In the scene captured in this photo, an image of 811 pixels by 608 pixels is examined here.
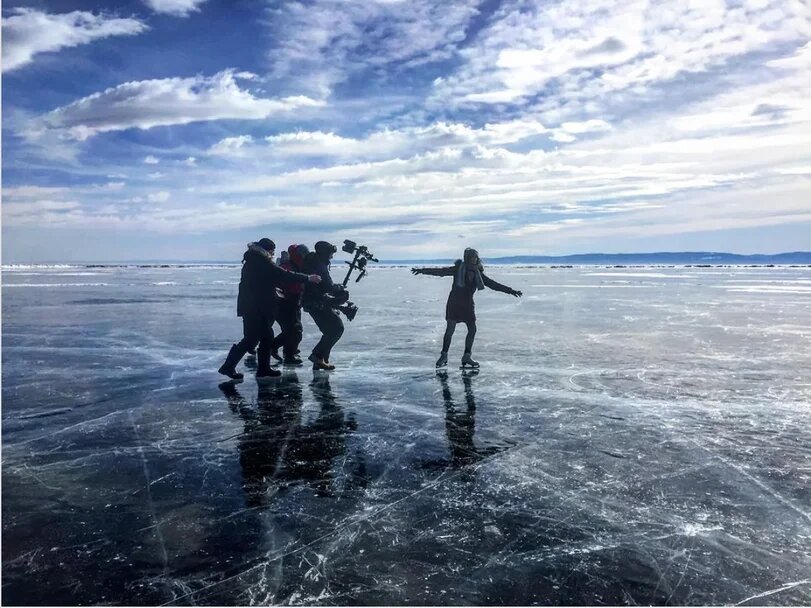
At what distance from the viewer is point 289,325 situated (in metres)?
10.1

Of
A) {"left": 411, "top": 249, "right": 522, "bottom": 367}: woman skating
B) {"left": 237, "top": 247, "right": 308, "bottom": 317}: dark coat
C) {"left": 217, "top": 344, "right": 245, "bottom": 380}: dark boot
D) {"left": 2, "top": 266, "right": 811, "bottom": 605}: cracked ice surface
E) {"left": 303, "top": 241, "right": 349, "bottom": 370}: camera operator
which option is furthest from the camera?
{"left": 411, "top": 249, "right": 522, "bottom": 367}: woman skating

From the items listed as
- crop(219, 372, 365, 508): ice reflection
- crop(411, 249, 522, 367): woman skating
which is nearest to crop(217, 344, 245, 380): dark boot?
crop(219, 372, 365, 508): ice reflection

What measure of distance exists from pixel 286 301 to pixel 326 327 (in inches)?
31.8

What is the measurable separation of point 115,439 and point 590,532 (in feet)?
15.4

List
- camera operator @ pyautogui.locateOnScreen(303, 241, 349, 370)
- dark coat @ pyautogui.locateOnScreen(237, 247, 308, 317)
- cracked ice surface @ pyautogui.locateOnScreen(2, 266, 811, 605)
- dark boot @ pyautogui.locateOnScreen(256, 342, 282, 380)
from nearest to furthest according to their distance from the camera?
cracked ice surface @ pyautogui.locateOnScreen(2, 266, 811, 605) < dark coat @ pyautogui.locateOnScreen(237, 247, 308, 317) < dark boot @ pyautogui.locateOnScreen(256, 342, 282, 380) < camera operator @ pyautogui.locateOnScreen(303, 241, 349, 370)

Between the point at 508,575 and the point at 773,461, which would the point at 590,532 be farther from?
the point at 773,461

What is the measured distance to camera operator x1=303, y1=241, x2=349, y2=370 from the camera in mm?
9469

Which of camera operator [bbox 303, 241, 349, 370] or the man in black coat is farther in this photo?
camera operator [bbox 303, 241, 349, 370]

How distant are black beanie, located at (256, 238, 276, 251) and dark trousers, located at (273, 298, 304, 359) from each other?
3.76 feet

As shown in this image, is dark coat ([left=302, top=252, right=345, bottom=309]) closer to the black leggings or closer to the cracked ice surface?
the cracked ice surface

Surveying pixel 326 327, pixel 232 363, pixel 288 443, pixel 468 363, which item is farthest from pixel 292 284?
pixel 288 443

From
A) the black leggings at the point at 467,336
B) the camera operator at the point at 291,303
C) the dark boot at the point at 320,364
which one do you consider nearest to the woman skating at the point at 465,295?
the black leggings at the point at 467,336

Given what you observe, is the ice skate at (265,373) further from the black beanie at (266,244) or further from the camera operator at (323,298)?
the black beanie at (266,244)

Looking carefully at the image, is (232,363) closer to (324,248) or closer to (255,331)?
(255,331)
